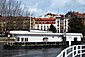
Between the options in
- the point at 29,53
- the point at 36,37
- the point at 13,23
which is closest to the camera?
the point at 29,53

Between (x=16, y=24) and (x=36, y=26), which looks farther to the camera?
(x=36, y=26)

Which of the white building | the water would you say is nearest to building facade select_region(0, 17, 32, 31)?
the white building

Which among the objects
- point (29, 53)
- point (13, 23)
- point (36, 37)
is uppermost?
point (13, 23)

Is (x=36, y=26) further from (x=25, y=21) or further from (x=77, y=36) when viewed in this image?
(x=77, y=36)

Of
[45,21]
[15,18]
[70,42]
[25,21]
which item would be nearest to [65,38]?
[70,42]

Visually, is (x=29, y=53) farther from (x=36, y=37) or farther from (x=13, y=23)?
(x=13, y=23)

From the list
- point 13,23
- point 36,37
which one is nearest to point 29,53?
point 36,37

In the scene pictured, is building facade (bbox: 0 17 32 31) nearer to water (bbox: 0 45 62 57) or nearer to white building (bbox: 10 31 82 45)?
white building (bbox: 10 31 82 45)

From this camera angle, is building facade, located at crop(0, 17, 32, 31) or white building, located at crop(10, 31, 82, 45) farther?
building facade, located at crop(0, 17, 32, 31)

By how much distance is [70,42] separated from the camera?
57688 mm

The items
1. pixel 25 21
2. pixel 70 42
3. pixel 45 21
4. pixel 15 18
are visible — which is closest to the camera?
pixel 70 42

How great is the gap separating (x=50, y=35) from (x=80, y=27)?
93.0 ft

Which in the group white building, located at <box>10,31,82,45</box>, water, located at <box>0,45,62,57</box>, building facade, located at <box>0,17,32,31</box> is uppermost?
building facade, located at <box>0,17,32,31</box>

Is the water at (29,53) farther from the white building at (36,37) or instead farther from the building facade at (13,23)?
the building facade at (13,23)
